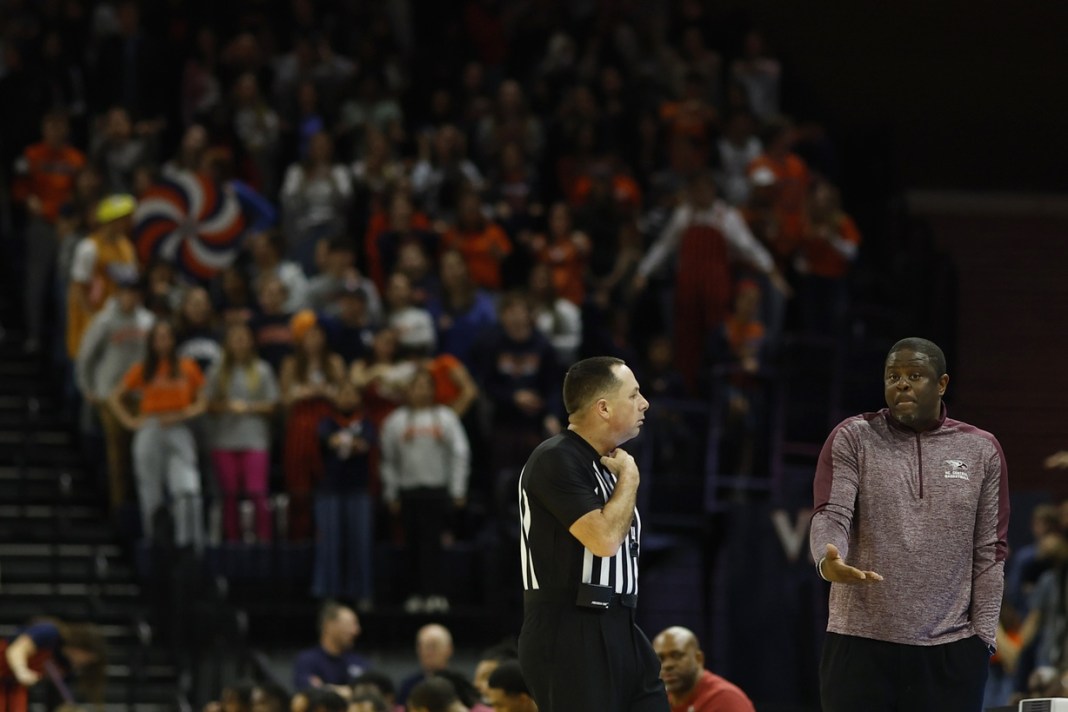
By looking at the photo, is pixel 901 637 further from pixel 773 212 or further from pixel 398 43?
pixel 398 43

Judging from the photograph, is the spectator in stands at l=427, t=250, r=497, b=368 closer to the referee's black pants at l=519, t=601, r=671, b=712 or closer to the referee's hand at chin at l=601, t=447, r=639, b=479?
the referee's hand at chin at l=601, t=447, r=639, b=479

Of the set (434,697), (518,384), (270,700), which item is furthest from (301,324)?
(434,697)

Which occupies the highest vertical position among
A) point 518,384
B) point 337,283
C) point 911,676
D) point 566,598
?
point 337,283

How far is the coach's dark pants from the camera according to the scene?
617 centimetres

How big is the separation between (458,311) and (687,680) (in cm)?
730

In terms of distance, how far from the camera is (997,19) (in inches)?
894

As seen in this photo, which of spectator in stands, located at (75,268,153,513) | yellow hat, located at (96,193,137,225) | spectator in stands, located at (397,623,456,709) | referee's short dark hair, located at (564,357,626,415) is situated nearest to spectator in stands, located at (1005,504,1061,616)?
spectator in stands, located at (397,623,456,709)

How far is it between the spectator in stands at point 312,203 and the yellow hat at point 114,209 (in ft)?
5.13

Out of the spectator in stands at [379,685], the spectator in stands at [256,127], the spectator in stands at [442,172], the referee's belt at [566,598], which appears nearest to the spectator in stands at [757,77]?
the spectator in stands at [442,172]

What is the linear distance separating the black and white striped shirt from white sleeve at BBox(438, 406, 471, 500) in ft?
26.3

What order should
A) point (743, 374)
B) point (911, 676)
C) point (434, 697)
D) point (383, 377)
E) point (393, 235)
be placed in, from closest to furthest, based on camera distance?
1. point (911, 676)
2. point (434, 697)
3. point (383, 377)
4. point (743, 374)
5. point (393, 235)

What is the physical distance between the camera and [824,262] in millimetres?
17531

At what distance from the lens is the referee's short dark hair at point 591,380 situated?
641 cm

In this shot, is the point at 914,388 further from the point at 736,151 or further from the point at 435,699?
the point at 736,151
